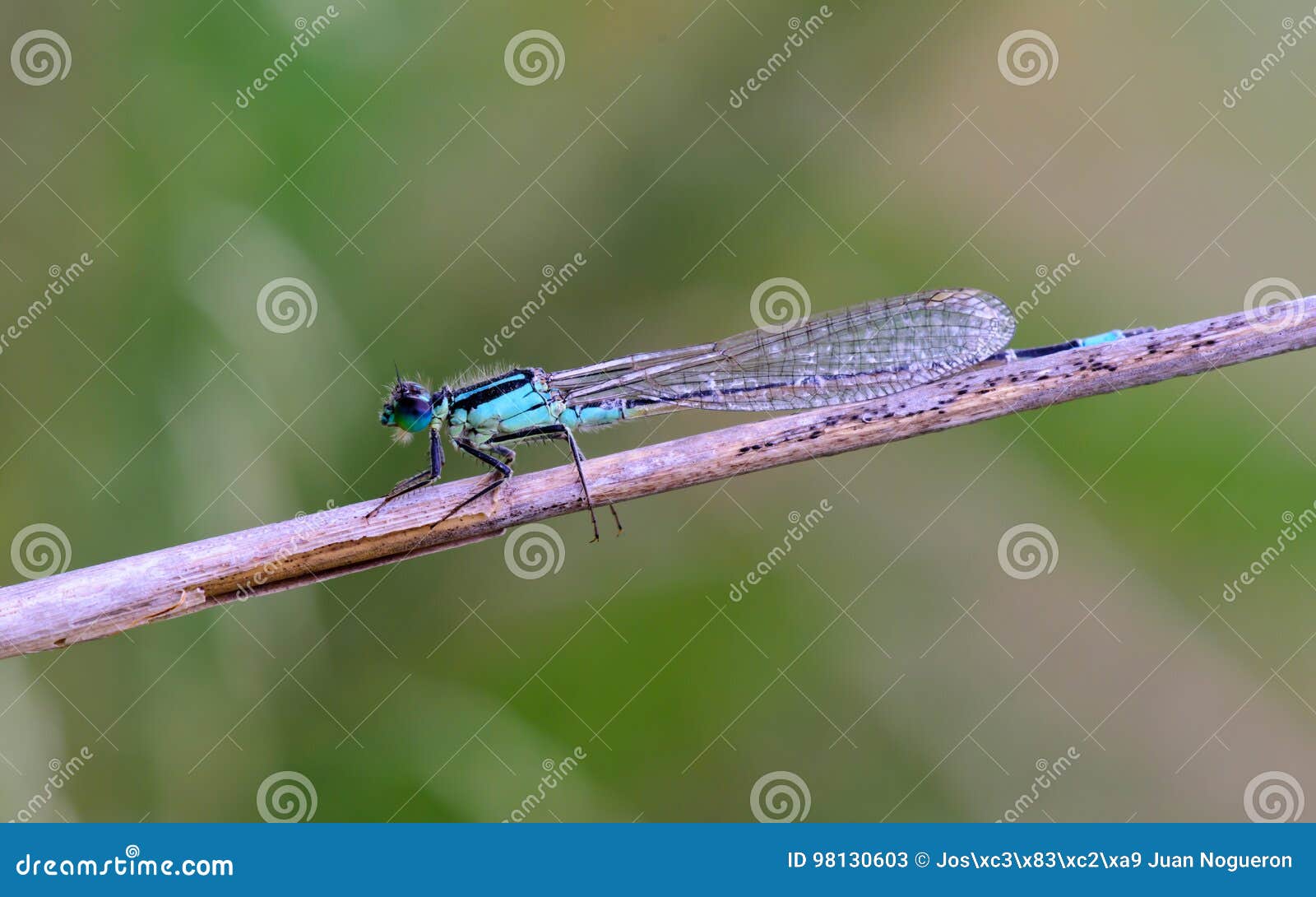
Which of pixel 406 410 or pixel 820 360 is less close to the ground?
pixel 406 410

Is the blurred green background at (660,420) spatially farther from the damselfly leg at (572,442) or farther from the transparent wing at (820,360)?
the damselfly leg at (572,442)

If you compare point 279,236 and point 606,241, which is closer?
point 279,236

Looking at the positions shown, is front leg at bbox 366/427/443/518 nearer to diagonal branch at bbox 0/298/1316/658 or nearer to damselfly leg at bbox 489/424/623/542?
diagonal branch at bbox 0/298/1316/658

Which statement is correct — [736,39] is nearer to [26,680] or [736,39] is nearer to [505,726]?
[505,726]

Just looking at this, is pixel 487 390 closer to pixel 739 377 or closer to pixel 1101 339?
pixel 739 377

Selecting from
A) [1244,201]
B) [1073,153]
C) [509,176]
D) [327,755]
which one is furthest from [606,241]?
[1244,201]

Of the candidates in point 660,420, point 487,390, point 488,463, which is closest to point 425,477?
point 488,463
